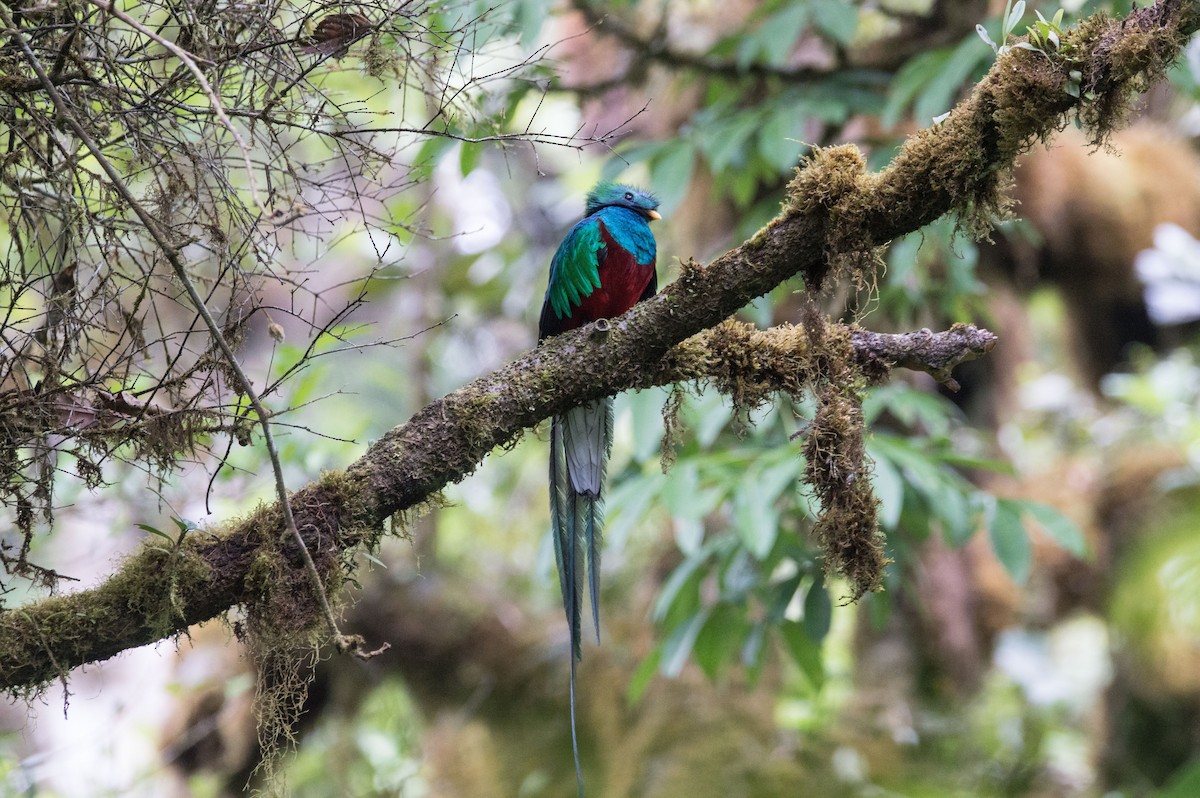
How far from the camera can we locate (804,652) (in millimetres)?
3455

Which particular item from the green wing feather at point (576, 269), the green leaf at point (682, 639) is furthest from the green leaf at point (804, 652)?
the green wing feather at point (576, 269)

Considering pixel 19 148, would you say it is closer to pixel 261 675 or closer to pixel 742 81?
pixel 261 675

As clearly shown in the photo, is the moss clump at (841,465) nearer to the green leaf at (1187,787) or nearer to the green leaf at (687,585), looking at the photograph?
the green leaf at (687,585)

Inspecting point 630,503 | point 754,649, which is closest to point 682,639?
point 754,649

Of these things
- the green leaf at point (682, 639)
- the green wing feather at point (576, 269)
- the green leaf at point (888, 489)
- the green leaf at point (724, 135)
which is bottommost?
the green leaf at point (682, 639)

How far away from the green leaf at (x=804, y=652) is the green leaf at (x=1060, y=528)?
84 centimetres

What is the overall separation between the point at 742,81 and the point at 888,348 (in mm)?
2440

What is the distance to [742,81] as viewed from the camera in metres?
4.27

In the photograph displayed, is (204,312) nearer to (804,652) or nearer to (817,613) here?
(817,613)

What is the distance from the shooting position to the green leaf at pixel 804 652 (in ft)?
11.3

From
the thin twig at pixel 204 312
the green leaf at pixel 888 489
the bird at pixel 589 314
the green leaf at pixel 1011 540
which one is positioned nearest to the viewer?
the thin twig at pixel 204 312

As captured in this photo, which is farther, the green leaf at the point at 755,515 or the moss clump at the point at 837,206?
the green leaf at the point at 755,515

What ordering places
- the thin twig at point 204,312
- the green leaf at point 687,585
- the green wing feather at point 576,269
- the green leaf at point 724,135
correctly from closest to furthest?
the thin twig at point 204,312 → the green wing feather at point 576,269 → the green leaf at point 724,135 → the green leaf at point 687,585

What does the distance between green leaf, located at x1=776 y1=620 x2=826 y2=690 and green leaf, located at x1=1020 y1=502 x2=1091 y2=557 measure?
0.84 m
